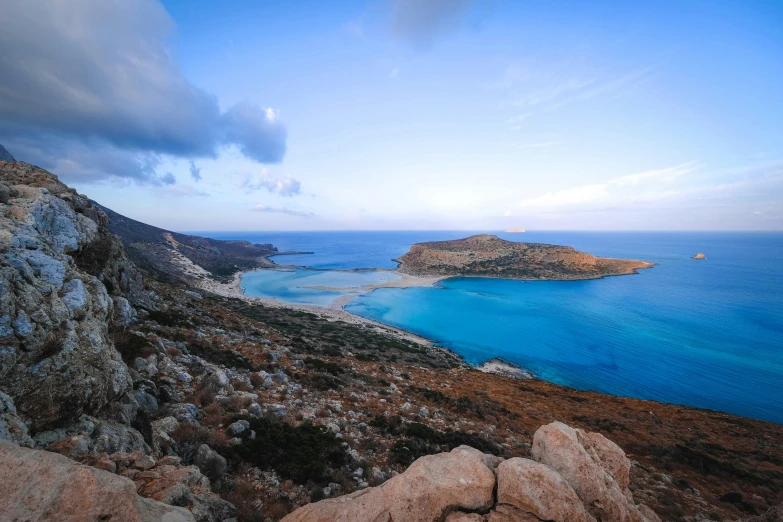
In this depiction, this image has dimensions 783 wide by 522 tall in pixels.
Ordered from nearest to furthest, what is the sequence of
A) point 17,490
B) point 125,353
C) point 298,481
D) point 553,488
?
point 17,490
point 553,488
point 298,481
point 125,353

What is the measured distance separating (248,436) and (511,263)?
345 feet

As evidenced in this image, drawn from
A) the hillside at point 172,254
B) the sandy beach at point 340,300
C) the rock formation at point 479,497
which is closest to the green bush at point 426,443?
the rock formation at point 479,497

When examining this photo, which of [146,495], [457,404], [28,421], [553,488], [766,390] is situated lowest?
[766,390]

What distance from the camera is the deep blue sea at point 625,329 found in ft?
104

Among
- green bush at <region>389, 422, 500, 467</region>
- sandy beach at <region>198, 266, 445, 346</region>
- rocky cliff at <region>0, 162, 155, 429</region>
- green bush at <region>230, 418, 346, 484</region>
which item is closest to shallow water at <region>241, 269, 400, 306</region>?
sandy beach at <region>198, 266, 445, 346</region>

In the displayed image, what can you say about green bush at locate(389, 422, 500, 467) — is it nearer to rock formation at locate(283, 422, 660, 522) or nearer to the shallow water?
rock formation at locate(283, 422, 660, 522)

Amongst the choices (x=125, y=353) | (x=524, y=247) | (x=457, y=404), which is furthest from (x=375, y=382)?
(x=524, y=247)

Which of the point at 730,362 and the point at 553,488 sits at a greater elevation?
the point at 553,488

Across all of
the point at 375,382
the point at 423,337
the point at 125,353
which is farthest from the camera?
the point at 423,337

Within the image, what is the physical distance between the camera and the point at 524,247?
113 metres

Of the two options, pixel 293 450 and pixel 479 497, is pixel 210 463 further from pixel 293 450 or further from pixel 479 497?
pixel 479 497

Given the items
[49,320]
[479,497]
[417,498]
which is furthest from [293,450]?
[49,320]

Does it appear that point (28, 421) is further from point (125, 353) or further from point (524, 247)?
point (524, 247)

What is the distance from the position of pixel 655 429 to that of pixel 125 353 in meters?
27.1
